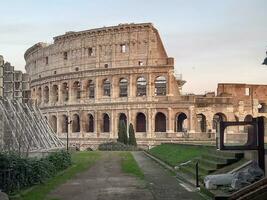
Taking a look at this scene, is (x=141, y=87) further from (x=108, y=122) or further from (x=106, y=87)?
(x=108, y=122)

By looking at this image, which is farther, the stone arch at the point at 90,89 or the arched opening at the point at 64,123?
the arched opening at the point at 64,123

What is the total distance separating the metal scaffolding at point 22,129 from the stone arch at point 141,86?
31.7 metres

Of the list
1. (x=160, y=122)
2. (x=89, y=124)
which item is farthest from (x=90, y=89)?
(x=160, y=122)

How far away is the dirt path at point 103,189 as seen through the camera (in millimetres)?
14141

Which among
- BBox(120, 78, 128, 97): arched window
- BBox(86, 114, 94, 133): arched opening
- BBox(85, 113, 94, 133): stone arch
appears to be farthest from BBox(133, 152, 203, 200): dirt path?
BBox(86, 114, 94, 133): arched opening

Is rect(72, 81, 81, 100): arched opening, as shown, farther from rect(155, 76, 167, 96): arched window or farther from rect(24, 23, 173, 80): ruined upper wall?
rect(155, 76, 167, 96): arched window

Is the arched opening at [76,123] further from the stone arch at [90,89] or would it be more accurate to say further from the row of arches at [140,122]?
the stone arch at [90,89]

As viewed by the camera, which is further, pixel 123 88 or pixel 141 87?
pixel 123 88

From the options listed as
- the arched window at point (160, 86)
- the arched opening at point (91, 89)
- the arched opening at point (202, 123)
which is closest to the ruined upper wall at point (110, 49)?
the arched opening at point (91, 89)

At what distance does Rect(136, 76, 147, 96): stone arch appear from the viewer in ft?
202

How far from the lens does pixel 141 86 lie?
207 ft

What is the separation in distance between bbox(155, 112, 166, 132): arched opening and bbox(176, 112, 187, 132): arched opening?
6.48ft

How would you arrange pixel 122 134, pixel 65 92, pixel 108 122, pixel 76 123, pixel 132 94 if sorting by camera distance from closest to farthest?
pixel 122 134, pixel 132 94, pixel 108 122, pixel 76 123, pixel 65 92

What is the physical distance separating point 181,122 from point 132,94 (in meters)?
8.05
